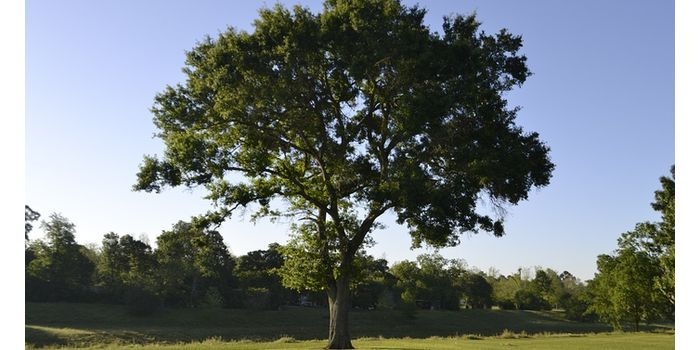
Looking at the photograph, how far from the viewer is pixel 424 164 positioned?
29891 mm

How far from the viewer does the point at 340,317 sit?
31094mm

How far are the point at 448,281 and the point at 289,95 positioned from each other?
89.1m

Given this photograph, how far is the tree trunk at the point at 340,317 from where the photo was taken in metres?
30.5

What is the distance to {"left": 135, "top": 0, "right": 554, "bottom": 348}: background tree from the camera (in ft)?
90.5

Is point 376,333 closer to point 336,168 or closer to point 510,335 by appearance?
point 510,335

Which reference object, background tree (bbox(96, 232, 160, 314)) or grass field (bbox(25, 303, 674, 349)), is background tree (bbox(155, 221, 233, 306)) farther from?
grass field (bbox(25, 303, 674, 349))

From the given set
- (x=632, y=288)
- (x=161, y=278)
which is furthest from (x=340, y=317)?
(x=161, y=278)

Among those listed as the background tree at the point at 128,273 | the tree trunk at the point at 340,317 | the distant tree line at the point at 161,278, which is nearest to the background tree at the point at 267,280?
the distant tree line at the point at 161,278

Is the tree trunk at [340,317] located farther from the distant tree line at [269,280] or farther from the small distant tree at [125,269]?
the small distant tree at [125,269]

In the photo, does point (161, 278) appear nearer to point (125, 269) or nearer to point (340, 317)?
point (125, 269)

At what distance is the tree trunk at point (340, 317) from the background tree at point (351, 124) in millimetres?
62

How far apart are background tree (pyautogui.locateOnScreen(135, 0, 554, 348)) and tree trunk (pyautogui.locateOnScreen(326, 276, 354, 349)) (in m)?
0.06

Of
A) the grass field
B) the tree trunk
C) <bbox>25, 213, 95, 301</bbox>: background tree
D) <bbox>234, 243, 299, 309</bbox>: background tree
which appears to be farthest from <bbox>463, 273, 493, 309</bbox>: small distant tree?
the tree trunk

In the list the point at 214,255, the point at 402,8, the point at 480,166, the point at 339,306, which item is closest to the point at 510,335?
the point at 339,306
